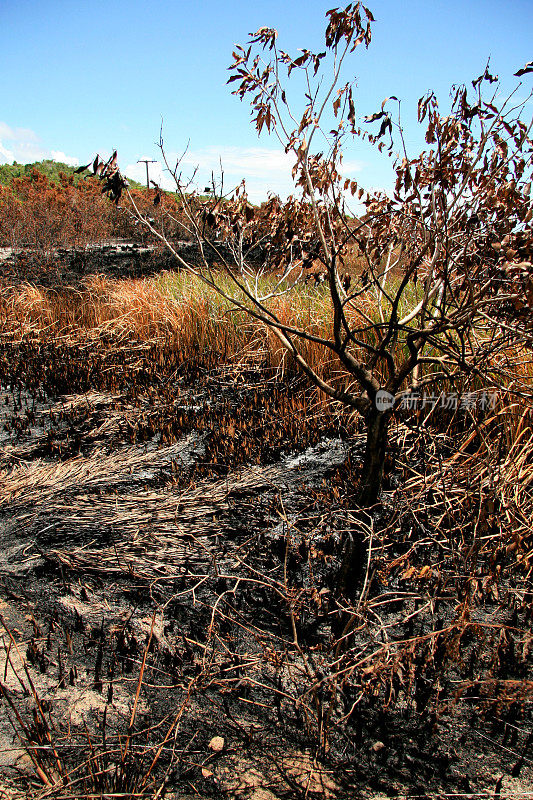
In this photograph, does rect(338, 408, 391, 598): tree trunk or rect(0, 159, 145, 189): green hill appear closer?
rect(338, 408, 391, 598): tree trunk

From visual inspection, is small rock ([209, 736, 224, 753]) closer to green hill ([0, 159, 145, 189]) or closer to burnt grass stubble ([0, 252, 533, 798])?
burnt grass stubble ([0, 252, 533, 798])

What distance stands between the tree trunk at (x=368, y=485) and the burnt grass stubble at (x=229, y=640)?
99mm

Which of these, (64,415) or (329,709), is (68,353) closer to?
(64,415)

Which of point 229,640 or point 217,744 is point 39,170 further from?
point 217,744

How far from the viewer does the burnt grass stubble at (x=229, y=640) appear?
1.68 meters

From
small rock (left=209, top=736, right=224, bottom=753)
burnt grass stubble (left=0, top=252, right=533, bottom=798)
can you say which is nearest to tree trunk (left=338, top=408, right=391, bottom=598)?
burnt grass stubble (left=0, top=252, right=533, bottom=798)

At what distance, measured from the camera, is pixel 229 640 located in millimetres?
2229

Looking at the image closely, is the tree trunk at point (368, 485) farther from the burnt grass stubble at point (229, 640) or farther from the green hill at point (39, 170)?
the green hill at point (39, 170)

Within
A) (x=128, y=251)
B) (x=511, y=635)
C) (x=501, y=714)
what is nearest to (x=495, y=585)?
(x=511, y=635)

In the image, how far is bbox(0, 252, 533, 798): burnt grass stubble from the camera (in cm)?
168

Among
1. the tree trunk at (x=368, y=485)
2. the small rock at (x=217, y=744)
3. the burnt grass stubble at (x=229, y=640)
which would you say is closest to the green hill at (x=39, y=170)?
the burnt grass stubble at (x=229, y=640)

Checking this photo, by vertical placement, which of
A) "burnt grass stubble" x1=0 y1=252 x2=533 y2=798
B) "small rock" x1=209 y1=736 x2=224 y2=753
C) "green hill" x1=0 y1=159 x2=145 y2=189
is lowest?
"small rock" x1=209 y1=736 x2=224 y2=753

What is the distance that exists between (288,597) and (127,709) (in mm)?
796

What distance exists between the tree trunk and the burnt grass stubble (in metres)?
0.10
